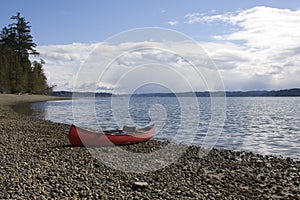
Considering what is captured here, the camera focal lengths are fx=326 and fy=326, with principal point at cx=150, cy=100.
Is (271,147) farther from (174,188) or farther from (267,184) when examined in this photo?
(174,188)

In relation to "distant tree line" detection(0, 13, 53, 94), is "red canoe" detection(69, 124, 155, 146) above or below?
below

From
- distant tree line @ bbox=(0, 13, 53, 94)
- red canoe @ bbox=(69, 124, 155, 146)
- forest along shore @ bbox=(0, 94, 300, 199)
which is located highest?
distant tree line @ bbox=(0, 13, 53, 94)

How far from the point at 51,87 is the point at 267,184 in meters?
127

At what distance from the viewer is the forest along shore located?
953 centimetres

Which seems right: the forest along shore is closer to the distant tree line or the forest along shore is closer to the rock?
the rock

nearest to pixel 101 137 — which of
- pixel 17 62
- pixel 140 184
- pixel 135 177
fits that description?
pixel 135 177

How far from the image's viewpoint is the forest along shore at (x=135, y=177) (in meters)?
9.53

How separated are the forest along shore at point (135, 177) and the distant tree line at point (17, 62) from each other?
236ft

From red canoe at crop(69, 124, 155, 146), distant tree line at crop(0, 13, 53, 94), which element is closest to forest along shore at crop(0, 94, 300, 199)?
red canoe at crop(69, 124, 155, 146)

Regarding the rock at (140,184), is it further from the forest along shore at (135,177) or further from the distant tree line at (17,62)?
the distant tree line at (17,62)

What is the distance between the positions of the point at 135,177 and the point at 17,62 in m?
82.5

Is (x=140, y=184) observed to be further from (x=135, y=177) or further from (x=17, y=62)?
(x=17, y=62)

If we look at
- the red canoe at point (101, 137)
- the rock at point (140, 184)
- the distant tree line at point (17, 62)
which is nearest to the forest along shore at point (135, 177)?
the rock at point (140, 184)

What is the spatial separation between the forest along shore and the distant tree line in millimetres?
72056
